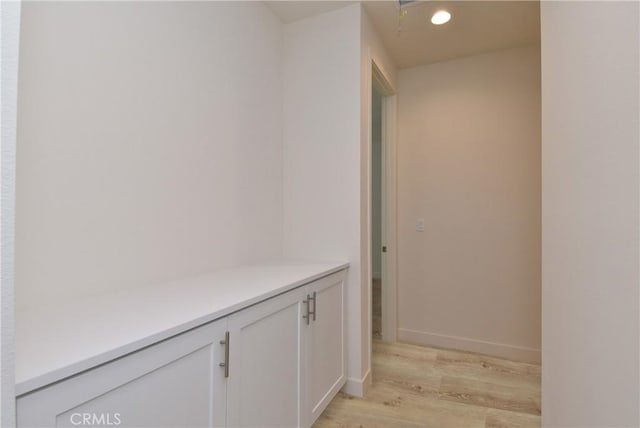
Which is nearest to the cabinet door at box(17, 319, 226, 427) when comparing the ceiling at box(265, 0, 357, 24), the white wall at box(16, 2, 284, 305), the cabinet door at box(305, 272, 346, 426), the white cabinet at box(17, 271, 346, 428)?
the white cabinet at box(17, 271, 346, 428)

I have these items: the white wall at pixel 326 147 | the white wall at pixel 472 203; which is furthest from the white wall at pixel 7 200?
the white wall at pixel 472 203

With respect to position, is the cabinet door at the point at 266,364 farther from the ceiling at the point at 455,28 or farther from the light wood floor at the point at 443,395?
the ceiling at the point at 455,28

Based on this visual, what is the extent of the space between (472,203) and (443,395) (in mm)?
1625

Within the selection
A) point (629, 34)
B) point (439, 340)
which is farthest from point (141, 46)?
point (439, 340)

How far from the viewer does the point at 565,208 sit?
1.24m

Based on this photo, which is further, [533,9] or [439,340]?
[439,340]

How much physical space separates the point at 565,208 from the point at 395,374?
1825mm

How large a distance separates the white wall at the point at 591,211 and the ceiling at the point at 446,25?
3.10 ft

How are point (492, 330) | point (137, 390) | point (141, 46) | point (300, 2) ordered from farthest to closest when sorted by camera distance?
point (492, 330) < point (300, 2) < point (141, 46) < point (137, 390)

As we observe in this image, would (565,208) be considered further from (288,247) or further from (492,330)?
(492,330)

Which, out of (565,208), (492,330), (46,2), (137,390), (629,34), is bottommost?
(492,330)

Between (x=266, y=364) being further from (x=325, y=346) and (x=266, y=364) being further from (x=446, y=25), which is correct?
(x=446, y=25)

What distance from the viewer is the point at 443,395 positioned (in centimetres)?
224

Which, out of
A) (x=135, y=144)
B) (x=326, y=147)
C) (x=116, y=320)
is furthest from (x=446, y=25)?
(x=116, y=320)
